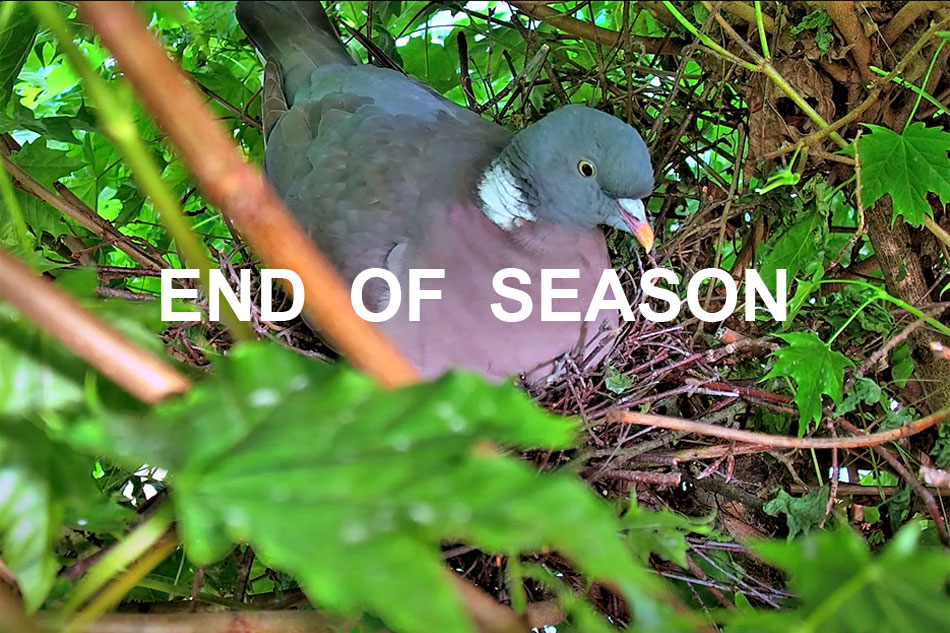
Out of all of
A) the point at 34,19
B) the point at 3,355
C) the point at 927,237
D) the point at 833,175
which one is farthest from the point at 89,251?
the point at 927,237

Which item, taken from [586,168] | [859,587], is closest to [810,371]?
[586,168]

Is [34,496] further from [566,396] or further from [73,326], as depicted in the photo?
[566,396]

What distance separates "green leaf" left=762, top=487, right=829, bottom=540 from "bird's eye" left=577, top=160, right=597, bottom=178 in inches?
20.6

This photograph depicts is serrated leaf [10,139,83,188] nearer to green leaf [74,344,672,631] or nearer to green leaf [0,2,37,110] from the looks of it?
green leaf [0,2,37,110]

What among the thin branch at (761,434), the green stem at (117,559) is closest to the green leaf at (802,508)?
the thin branch at (761,434)

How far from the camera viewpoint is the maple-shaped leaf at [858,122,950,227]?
3.77 ft

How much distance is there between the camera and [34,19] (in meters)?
1.17

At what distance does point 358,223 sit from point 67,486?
76 cm

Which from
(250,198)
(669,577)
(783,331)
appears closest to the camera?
(250,198)

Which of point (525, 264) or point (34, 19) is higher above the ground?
point (34, 19)

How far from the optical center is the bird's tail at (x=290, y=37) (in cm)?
155

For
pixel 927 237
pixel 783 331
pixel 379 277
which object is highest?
pixel 927 237

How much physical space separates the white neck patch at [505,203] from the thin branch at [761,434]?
15.5 inches

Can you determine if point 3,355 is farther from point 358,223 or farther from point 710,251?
point 710,251
